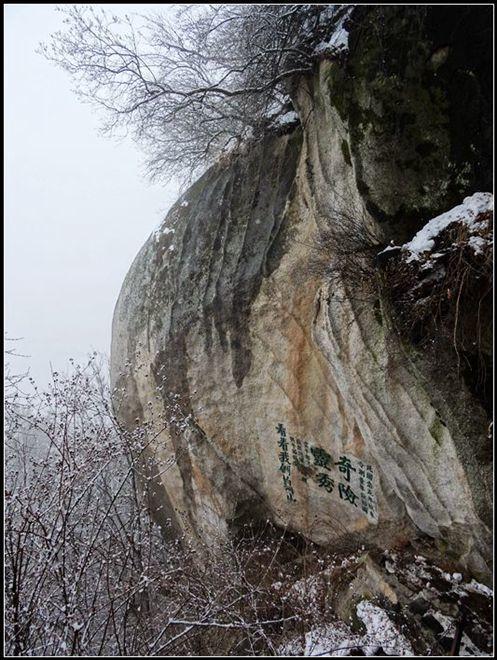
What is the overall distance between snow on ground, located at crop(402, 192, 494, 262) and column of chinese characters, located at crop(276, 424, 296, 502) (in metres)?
3.59

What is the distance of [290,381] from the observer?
6422 mm

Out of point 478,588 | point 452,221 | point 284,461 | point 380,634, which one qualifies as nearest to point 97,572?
point 284,461

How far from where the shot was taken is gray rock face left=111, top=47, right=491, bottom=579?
4.38 m

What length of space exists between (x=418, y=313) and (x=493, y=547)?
220 centimetres

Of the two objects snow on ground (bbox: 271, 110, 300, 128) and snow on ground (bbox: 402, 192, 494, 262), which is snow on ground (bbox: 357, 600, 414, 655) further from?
snow on ground (bbox: 271, 110, 300, 128)

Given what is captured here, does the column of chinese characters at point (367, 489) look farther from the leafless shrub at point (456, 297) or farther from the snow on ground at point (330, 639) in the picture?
the leafless shrub at point (456, 297)

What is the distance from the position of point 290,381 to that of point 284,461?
1331 mm

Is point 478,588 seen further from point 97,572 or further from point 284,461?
point 97,572

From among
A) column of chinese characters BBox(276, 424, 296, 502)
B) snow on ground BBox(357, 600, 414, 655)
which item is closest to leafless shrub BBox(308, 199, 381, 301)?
column of chinese characters BBox(276, 424, 296, 502)

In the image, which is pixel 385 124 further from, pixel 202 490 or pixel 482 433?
pixel 202 490

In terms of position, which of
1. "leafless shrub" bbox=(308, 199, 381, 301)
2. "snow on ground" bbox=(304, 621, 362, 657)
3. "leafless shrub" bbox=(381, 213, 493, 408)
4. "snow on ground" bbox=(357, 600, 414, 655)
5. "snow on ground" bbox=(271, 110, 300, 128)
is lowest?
"snow on ground" bbox=(304, 621, 362, 657)

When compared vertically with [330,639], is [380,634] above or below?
above

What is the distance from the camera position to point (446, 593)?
4.69 m

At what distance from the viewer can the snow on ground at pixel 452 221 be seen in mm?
3703
